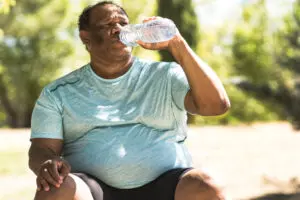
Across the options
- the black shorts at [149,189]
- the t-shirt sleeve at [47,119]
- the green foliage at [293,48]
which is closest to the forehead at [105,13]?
the t-shirt sleeve at [47,119]

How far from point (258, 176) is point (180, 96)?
470 centimetres

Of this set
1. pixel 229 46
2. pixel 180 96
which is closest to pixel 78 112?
pixel 180 96

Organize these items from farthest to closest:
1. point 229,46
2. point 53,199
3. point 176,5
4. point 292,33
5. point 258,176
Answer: point 229,46
point 176,5
point 292,33
point 258,176
point 53,199

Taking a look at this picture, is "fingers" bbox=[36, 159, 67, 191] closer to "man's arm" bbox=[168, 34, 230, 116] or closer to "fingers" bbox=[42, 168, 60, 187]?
"fingers" bbox=[42, 168, 60, 187]

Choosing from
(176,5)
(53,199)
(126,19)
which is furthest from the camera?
(176,5)

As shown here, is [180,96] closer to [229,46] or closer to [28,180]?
[28,180]

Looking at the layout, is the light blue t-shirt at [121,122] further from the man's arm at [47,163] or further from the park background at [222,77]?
the park background at [222,77]

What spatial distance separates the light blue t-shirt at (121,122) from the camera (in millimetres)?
2701

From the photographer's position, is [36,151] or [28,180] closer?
[36,151]

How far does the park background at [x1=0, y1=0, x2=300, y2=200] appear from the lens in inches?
304

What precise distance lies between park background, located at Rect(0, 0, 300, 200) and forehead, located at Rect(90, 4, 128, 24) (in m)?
1.53

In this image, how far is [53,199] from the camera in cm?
238

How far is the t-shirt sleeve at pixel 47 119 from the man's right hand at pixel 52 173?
272 mm

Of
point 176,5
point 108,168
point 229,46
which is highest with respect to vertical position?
point 108,168
